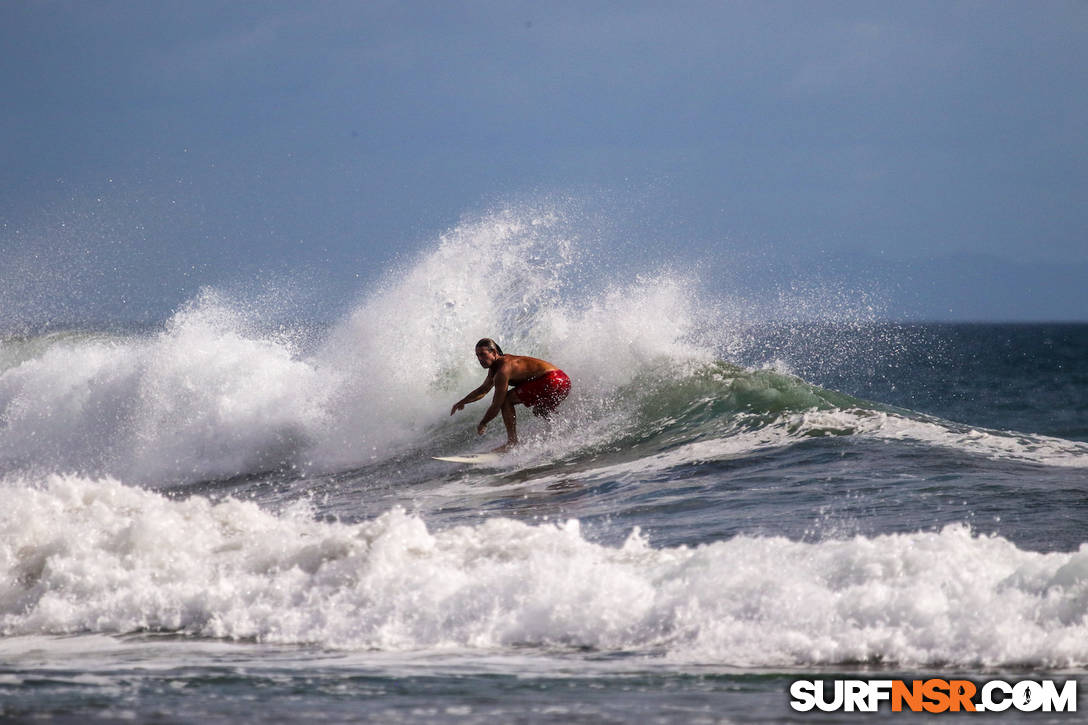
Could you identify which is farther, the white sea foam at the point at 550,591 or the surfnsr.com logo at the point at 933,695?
the white sea foam at the point at 550,591

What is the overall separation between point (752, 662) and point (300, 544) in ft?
9.42

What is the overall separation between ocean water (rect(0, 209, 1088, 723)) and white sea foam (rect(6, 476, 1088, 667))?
17 mm

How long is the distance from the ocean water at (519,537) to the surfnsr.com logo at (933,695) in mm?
123

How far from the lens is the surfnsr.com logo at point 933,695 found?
409 cm

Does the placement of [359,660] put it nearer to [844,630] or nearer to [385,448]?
[844,630]

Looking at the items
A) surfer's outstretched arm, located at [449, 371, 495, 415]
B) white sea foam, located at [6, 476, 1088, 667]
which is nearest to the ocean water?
white sea foam, located at [6, 476, 1088, 667]

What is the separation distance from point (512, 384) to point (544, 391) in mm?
372

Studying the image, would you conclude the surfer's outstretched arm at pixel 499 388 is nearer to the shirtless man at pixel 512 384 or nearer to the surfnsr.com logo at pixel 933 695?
the shirtless man at pixel 512 384

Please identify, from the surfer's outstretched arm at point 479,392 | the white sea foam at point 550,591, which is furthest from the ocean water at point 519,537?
the surfer's outstretched arm at point 479,392

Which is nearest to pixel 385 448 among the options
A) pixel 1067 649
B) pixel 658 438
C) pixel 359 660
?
pixel 658 438

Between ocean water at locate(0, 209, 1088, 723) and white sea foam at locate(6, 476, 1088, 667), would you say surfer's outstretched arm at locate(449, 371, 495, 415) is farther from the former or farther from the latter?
white sea foam at locate(6, 476, 1088, 667)

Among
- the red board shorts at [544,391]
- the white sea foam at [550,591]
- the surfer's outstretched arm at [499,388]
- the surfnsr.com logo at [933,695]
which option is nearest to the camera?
the surfnsr.com logo at [933,695]

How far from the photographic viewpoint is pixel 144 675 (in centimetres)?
468

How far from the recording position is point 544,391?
1191 cm
